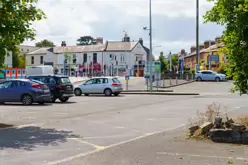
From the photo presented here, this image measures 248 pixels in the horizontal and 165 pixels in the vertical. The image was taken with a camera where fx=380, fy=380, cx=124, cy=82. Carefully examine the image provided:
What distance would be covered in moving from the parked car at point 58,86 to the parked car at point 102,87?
7.99 m

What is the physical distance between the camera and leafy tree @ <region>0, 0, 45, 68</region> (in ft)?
38.6

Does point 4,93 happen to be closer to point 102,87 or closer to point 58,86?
point 58,86

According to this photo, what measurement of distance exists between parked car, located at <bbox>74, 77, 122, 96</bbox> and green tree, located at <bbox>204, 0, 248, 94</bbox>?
2199cm

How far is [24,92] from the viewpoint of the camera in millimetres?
21406

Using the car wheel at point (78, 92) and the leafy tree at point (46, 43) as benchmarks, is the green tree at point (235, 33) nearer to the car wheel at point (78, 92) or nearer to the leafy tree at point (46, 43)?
the car wheel at point (78, 92)

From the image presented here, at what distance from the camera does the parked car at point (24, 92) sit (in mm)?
21344

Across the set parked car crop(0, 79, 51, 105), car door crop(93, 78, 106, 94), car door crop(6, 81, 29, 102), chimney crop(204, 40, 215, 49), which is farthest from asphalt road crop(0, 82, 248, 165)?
chimney crop(204, 40, 215, 49)

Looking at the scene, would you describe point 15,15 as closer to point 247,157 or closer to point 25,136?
point 25,136

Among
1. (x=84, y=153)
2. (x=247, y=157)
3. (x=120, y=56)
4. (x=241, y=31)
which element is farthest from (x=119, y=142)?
(x=120, y=56)

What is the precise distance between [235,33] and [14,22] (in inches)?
261

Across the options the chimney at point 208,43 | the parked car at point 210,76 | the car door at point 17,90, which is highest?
the chimney at point 208,43

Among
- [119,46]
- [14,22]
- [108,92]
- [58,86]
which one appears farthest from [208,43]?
[14,22]

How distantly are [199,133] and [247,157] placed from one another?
7.56 ft

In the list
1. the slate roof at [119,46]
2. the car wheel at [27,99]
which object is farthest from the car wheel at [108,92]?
the slate roof at [119,46]
